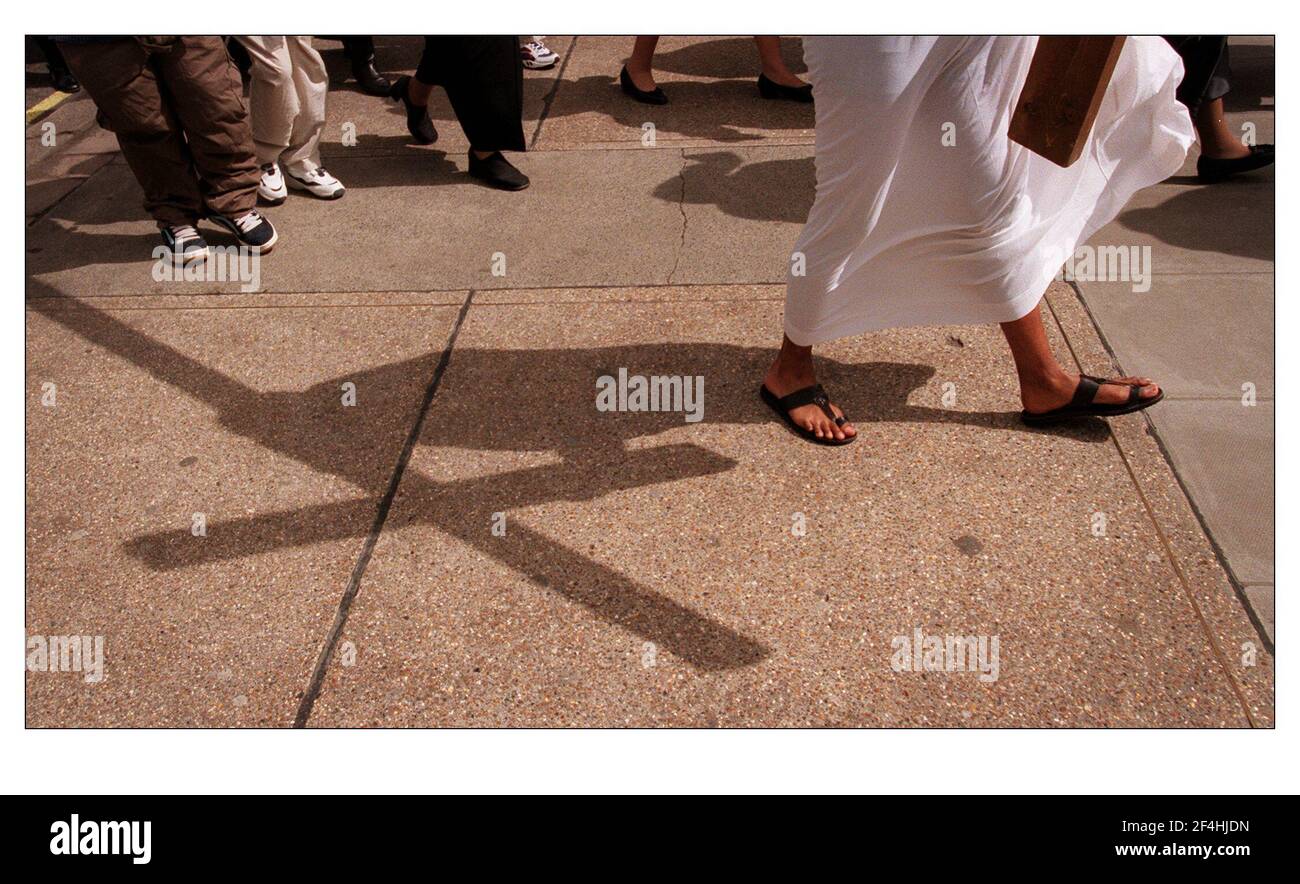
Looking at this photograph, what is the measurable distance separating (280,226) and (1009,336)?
3.47 m

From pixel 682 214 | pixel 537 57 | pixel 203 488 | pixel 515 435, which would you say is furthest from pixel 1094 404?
pixel 537 57

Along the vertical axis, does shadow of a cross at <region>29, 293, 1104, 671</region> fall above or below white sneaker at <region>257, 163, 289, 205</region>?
below

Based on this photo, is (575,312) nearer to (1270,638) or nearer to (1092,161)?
(1092,161)

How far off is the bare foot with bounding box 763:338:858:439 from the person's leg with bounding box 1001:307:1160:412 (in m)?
0.58

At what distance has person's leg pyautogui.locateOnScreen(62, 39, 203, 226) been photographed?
381 centimetres

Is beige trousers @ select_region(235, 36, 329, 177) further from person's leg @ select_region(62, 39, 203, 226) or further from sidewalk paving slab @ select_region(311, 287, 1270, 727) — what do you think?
sidewalk paving slab @ select_region(311, 287, 1270, 727)

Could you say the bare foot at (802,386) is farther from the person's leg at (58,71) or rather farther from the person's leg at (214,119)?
the person's leg at (58,71)

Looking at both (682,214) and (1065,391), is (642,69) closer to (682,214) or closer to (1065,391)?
(682,214)

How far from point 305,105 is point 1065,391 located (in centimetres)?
375

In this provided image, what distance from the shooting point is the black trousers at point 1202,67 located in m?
4.25

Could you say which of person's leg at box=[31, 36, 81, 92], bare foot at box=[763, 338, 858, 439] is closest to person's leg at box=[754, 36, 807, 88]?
bare foot at box=[763, 338, 858, 439]

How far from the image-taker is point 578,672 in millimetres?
2432

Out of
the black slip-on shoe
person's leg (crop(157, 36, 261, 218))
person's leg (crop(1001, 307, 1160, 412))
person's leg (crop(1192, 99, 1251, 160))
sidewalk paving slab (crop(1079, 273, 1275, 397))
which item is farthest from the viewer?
the black slip-on shoe

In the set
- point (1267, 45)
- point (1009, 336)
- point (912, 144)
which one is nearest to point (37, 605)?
point (912, 144)
